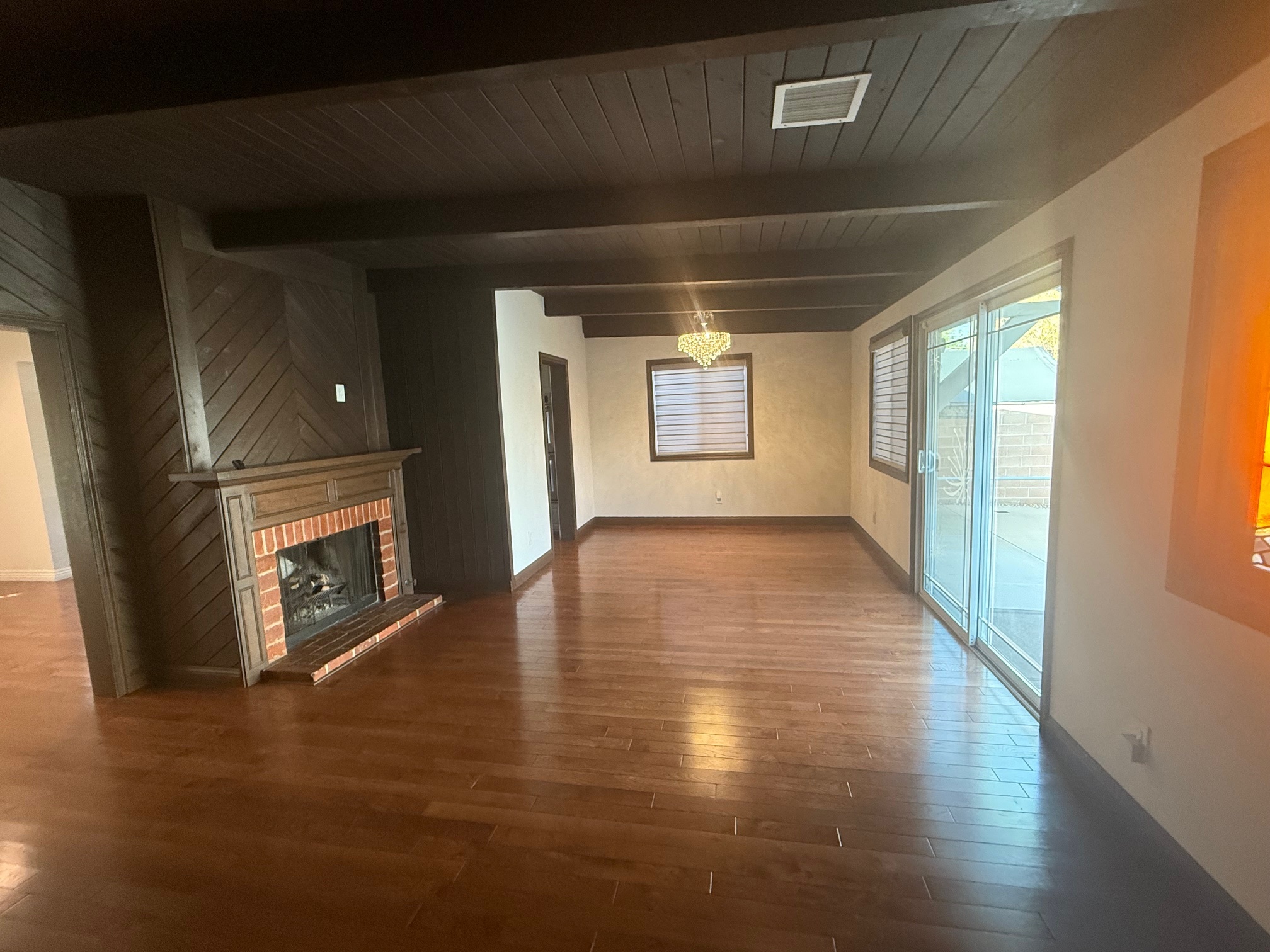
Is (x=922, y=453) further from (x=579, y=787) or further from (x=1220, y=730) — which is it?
(x=579, y=787)

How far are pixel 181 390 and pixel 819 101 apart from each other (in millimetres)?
3389

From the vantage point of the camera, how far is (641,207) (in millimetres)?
2818

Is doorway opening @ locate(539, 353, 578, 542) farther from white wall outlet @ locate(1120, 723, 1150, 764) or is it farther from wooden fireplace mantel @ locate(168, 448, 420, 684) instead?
white wall outlet @ locate(1120, 723, 1150, 764)

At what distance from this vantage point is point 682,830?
2.05 metres

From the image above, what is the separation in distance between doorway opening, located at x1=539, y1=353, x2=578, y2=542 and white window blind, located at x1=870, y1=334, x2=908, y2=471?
334 centimetres

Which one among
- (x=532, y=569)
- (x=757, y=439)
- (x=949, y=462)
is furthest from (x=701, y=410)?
(x=949, y=462)

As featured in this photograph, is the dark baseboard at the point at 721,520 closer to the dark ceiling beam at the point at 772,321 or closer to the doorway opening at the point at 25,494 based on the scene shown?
the dark ceiling beam at the point at 772,321

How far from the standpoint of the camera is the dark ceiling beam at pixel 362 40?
4.65 ft

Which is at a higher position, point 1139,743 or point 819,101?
point 819,101

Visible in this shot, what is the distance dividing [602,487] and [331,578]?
405cm

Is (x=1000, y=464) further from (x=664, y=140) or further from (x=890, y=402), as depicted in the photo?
(x=664, y=140)

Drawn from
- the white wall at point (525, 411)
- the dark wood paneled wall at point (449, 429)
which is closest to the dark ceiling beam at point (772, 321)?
the white wall at point (525, 411)

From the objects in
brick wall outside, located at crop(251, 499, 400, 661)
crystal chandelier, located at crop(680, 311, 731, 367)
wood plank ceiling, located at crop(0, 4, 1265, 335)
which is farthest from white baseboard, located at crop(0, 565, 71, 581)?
crystal chandelier, located at crop(680, 311, 731, 367)

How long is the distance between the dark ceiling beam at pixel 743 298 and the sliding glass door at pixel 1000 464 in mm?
1284
